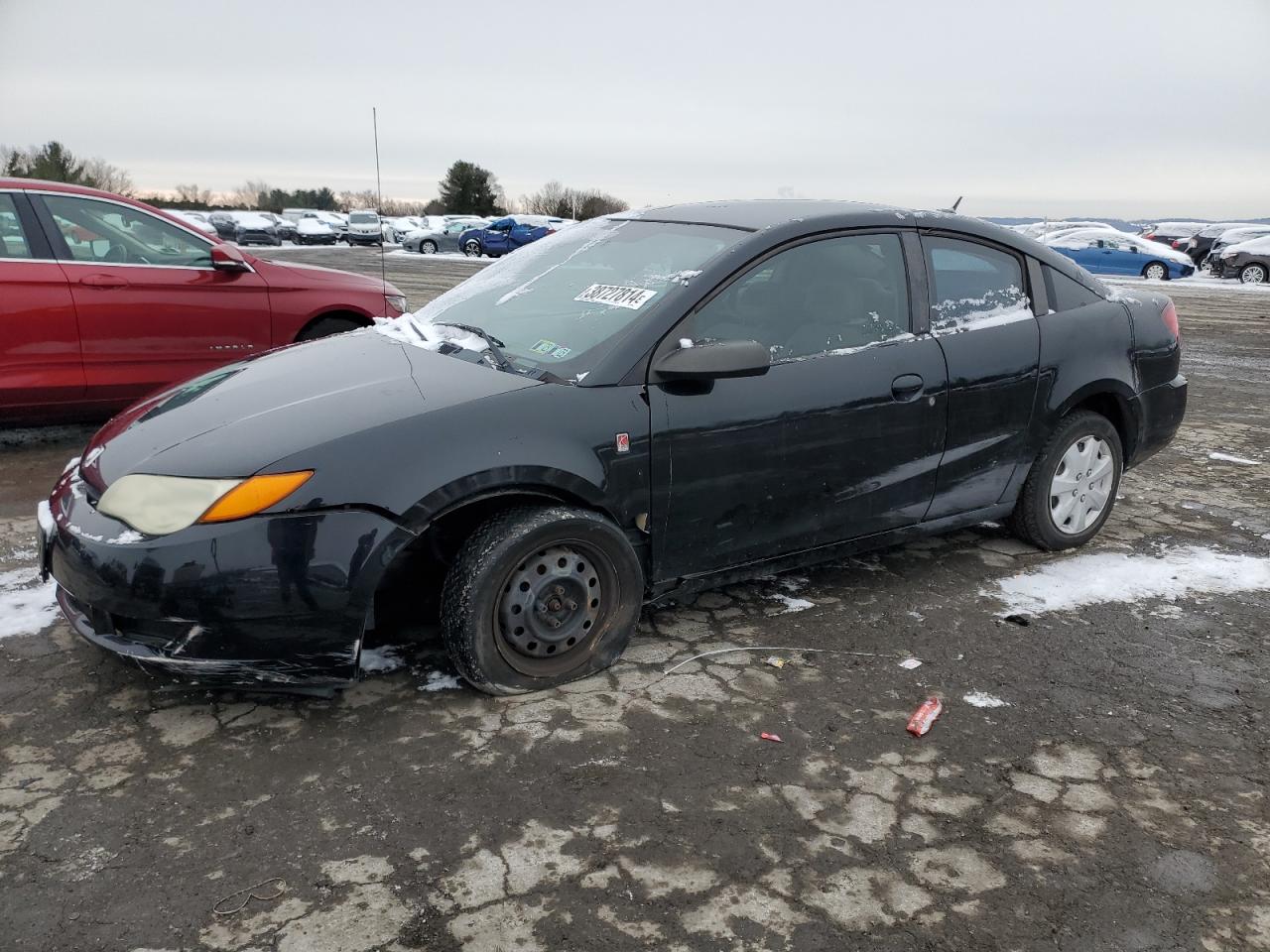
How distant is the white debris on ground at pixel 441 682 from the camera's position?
10.7ft

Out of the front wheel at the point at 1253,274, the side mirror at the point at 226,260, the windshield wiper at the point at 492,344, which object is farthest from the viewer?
the front wheel at the point at 1253,274

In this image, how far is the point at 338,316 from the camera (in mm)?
6887

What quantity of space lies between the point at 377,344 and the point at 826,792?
2325 millimetres

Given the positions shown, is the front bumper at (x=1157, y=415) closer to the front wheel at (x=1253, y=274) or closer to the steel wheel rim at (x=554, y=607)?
the steel wheel rim at (x=554, y=607)

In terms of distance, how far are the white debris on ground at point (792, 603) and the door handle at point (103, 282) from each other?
14.5 feet

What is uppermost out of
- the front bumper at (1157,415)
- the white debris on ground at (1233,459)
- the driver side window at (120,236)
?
the driver side window at (120,236)

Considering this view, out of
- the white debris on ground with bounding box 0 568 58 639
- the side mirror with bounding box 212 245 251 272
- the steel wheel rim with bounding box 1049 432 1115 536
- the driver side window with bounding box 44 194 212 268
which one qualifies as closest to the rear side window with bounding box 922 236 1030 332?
the steel wheel rim with bounding box 1049 432 1115 536

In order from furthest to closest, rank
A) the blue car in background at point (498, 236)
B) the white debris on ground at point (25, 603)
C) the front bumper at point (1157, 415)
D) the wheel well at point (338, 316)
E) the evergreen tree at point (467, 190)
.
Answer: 1. the evergreen tree at point (467, 190)
2. the blue car in background at point (498, 236)
3. the wheel well at point (338, 316)
4. the front bumper at point (1157, 415)
5. the white debris on ground at point (25, 603)

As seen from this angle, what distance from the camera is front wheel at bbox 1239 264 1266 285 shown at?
83.1 ft

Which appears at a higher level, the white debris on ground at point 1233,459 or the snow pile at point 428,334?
the snow pile at point 428,334

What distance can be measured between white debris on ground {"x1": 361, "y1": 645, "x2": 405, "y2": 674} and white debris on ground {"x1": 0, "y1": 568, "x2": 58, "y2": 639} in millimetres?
1168

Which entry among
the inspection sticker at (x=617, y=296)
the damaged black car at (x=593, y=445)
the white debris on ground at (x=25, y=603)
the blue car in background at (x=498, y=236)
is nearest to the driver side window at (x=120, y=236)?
the white debris on ground at (x=25, y=603)

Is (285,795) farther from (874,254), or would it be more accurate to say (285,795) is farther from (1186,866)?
(874,254)

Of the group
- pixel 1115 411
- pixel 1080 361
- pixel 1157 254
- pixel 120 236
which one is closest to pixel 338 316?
pixel 120 236
